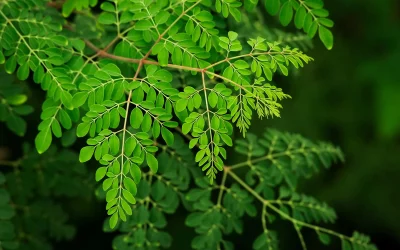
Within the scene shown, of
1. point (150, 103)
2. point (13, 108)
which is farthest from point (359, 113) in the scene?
point (150, 103)

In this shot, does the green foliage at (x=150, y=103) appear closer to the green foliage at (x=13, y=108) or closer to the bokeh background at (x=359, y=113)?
the green foliage at (x=13, y=108)

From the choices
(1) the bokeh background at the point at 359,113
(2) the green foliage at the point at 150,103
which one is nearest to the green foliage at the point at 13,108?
(2) the green foliage at the point at 150,103

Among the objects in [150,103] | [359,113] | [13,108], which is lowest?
[359,113]

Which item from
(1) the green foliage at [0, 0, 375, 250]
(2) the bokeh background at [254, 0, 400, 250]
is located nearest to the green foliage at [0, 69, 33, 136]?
(1) the green foliage at [0, 0, 375, 250]

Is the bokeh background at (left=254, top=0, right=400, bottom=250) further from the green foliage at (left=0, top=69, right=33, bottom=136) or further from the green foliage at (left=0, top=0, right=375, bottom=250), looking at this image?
the green foliage at (left=0, top=69, right=33, bottom=136)

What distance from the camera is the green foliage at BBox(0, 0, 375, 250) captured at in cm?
114

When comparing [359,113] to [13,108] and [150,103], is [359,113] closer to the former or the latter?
[13,108]

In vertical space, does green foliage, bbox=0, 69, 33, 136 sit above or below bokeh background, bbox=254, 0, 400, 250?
above

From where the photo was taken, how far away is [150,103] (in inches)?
45.2

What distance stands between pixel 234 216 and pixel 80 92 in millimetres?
582

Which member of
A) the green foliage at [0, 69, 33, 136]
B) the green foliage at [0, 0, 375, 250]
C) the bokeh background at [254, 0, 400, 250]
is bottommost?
the bokeh background at [254, 0, 400, 250]

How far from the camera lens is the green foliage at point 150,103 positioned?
114 cm

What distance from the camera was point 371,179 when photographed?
3354 millimetres

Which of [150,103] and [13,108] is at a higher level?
[150,103]
